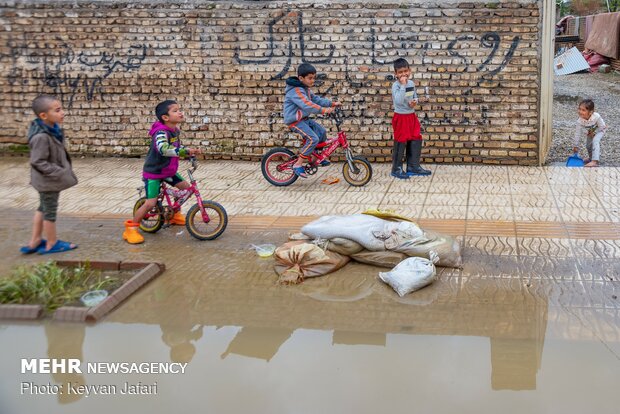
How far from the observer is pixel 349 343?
4285mm

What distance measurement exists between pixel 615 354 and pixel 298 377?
190cm

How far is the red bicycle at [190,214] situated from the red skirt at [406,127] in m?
3.08

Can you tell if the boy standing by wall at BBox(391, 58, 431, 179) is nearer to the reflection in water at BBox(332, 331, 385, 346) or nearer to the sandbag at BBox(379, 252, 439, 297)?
the sandbag at BBox(379, 252, 439, 297)

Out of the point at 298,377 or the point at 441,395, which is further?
the point at 298,377

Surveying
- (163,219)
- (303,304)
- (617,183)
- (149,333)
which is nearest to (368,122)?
(617,183)

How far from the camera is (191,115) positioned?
10086 mm

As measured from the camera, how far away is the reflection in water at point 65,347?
3824mm

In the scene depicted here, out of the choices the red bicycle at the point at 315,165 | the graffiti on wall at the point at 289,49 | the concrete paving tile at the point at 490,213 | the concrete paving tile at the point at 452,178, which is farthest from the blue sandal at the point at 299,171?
the concrete paving tile at the point at 490,213

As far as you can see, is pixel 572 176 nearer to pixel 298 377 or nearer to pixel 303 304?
pixel 303 304

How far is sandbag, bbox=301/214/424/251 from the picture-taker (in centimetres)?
555

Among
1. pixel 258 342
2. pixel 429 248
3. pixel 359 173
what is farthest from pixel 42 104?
pixel 359 173

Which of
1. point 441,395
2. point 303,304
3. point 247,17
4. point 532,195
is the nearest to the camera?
point 441,395

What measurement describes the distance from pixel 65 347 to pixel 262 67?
624cm

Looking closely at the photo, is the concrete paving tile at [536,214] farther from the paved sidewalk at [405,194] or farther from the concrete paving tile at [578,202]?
the concrete paving tile at [578,202]
